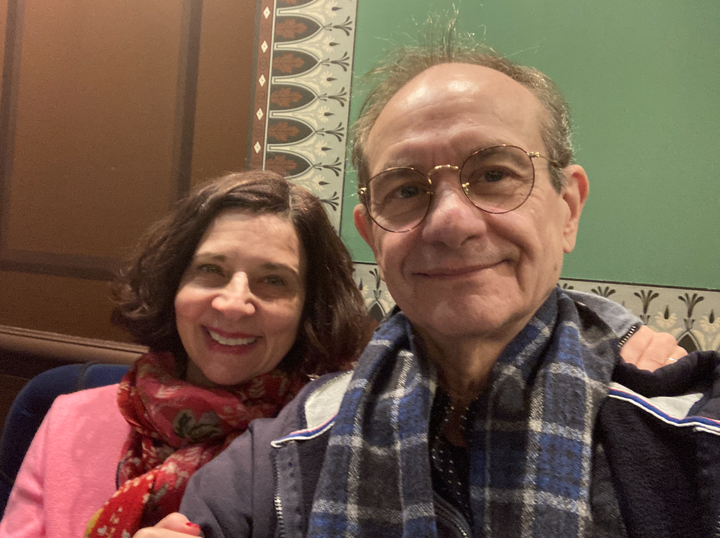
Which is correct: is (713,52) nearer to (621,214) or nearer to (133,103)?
(621,214)

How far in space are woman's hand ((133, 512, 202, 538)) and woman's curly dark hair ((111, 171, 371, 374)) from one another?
0.48m

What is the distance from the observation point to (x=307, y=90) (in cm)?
156

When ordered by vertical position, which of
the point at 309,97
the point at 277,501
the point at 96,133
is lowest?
the point at 277,501

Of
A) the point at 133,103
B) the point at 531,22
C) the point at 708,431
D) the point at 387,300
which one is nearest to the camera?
the point at 708,431

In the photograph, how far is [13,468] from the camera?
1374 mm

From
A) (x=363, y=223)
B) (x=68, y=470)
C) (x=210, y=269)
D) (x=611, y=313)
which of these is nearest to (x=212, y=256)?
Result: (x=210, y=269)

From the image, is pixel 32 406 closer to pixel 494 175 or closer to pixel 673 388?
pixel 494 175

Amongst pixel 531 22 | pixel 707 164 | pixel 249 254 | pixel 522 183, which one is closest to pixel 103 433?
pixel 249 254

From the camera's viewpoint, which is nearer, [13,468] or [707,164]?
[707,164]

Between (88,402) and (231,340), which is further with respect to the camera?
(88,402)

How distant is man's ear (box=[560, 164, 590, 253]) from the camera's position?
82 cm

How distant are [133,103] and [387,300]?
1.38 m

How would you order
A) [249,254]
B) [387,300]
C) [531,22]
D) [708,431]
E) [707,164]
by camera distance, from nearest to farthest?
[708,431] < [249,254] < [707,164] < [531,22] < [387,300]

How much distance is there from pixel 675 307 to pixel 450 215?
0.97m
